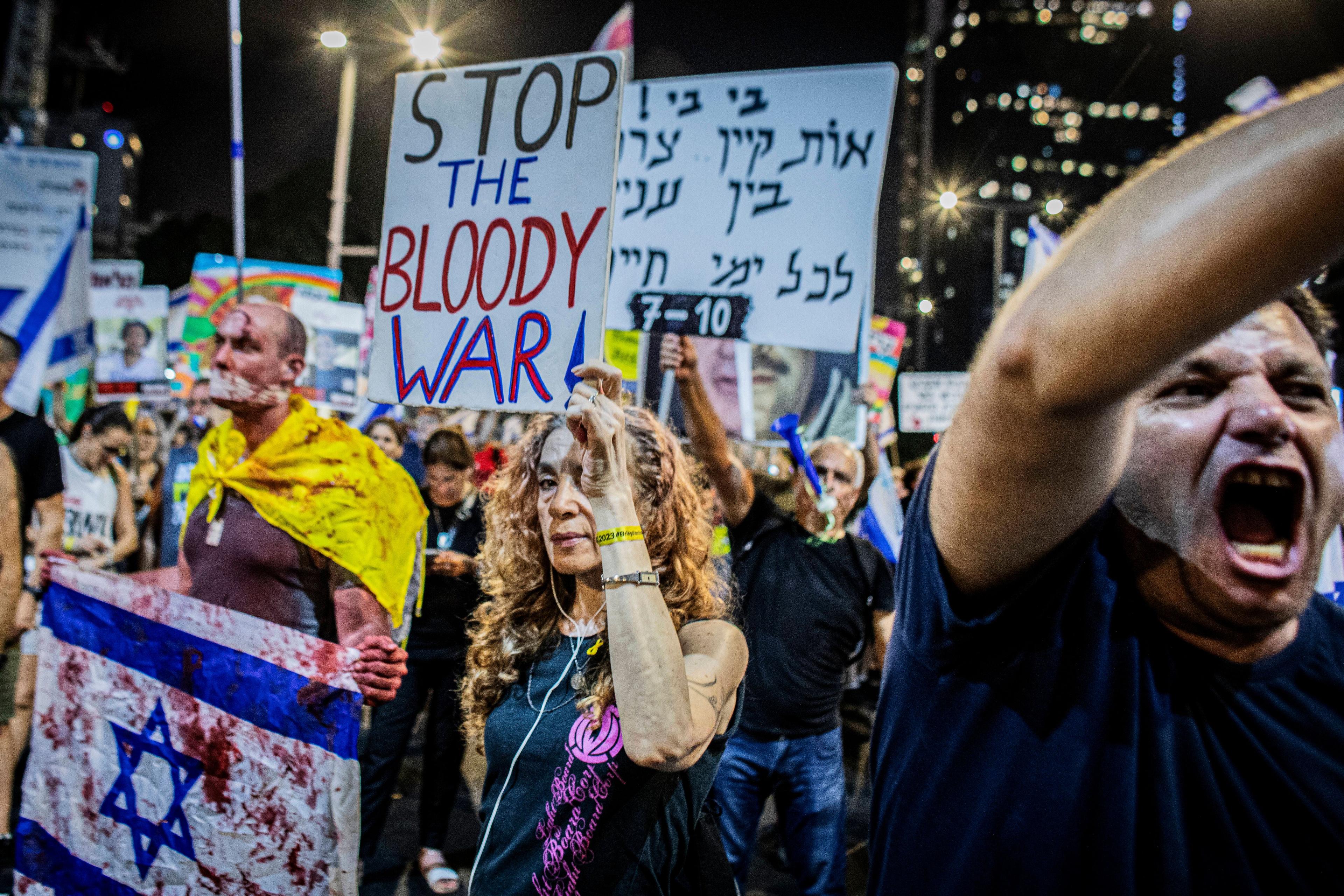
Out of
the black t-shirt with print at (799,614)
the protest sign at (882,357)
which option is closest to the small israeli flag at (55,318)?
the black t-shirt with print at (799,614)

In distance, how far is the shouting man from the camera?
323 centimetres

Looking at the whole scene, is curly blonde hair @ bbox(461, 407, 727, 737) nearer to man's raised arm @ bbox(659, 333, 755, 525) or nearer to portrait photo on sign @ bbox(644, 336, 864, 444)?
man's raised arm @ bbox(659, 333, 755, 525)

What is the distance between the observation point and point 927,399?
410 inches

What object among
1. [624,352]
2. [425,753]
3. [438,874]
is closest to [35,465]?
[425,753]

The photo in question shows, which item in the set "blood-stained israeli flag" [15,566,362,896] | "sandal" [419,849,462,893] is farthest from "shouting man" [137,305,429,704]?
"sandal" [419,849,462,893]

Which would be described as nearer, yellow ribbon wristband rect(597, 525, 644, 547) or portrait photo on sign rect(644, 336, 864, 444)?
yellow ribbon wristband rect(597, 525, 644, 547)

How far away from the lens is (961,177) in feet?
182

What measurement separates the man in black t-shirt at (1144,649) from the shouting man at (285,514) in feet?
8.50

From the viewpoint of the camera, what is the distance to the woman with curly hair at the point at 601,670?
5.43 feet

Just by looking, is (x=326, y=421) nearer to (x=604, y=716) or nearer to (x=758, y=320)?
(x=758, y=320)

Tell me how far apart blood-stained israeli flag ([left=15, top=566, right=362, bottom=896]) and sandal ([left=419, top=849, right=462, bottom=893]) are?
69.3 inches

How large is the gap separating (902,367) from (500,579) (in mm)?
48158

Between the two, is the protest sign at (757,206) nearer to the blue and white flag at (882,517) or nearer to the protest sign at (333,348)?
the blue and white flag at (882,517)

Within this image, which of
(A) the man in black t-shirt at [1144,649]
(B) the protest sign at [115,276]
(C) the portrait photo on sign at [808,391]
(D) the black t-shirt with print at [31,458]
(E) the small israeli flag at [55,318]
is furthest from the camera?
(B) the protest sign at [115,276]
